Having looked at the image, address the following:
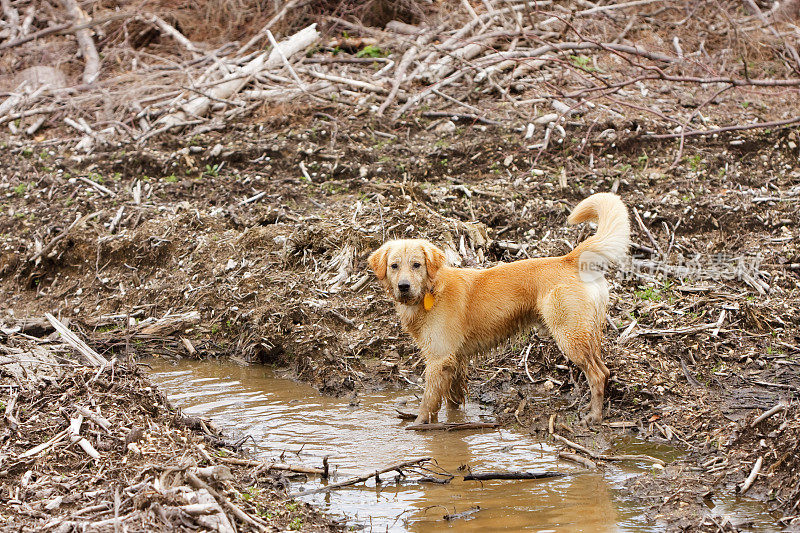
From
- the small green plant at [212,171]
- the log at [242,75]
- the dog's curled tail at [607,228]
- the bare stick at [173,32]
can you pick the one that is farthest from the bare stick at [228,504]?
the bare stick at [173,32]

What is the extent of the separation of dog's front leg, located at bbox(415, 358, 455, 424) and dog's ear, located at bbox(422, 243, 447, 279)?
0.70 meters

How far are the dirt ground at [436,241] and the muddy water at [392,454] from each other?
245 millimetres

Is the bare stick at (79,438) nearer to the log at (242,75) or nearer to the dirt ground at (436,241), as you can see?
the dirt ground at (436,241)

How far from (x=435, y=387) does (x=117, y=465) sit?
2.66 metres

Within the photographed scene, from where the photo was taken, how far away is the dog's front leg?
6457 mm

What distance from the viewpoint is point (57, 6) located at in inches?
611

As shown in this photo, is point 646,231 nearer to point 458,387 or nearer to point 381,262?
point 458,387

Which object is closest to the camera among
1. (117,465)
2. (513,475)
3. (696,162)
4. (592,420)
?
(117,465)

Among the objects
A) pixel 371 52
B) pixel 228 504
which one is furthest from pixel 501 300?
pixel 371 52

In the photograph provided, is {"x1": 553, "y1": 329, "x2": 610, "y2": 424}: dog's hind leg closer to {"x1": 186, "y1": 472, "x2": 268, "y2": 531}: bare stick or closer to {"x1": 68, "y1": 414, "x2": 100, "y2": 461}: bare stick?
{"x1": 186, "y1": 472, "x2": 268, "y2": 531}: bare stick

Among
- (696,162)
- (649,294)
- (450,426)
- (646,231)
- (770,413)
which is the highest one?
(696,162)

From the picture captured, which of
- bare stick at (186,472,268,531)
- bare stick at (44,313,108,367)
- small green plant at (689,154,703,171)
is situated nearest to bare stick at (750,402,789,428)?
bare stick at (186,472,268,531)

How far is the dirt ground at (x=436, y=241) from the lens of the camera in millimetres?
6418

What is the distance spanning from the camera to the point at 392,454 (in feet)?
19.1
